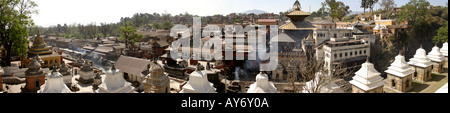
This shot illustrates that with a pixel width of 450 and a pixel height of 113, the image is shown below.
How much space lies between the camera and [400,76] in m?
9.26

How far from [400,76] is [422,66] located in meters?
1.24

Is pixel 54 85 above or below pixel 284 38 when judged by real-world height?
below

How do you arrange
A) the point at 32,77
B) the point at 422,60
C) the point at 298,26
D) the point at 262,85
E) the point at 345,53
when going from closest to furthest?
1. the point at 262,85
2. the point at 422,60
3. the point at 32,77
4. the point at 345,53
5. the point at 298,26

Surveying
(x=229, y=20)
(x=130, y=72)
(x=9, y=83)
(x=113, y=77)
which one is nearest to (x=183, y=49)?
(x=130, y=72)

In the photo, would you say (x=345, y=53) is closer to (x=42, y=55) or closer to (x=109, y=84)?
(x=109, y=84)

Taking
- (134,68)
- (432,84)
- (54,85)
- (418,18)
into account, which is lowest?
(134,68)

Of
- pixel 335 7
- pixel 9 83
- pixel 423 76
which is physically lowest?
pixel 9 83

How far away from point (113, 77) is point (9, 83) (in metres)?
11.7

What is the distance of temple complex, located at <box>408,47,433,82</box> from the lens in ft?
32.0

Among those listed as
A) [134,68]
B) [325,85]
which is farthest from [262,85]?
[134,68]

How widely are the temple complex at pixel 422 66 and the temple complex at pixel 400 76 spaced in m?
0.35

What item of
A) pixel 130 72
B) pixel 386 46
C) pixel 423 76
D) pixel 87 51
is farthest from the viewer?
pixel 87 51
